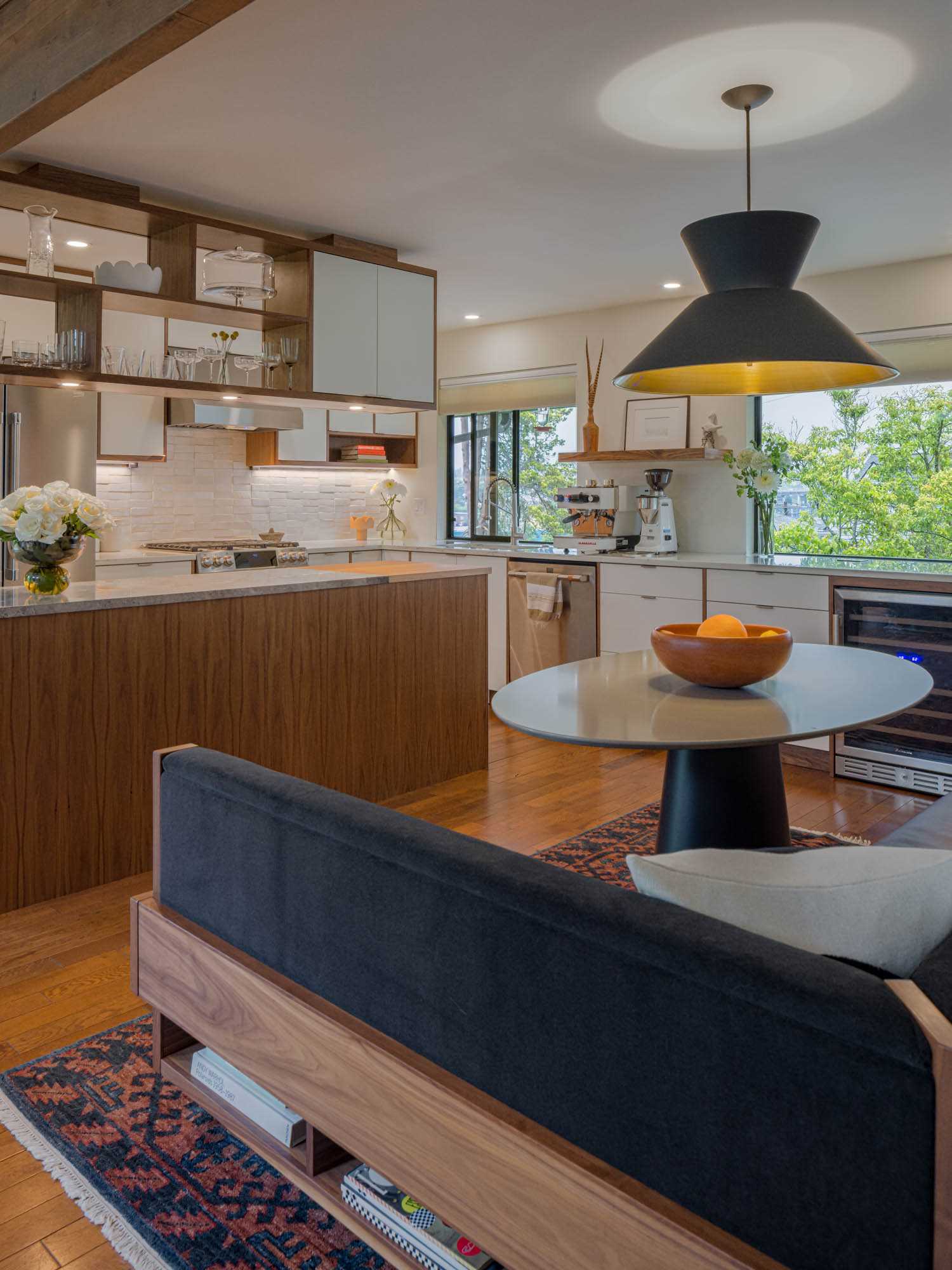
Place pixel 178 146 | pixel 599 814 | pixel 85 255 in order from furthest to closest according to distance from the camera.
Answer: pixel 85 255
pixel 599 814
pixel 178 146

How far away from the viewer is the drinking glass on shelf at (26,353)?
359 cm

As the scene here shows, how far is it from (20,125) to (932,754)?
4.11 meters

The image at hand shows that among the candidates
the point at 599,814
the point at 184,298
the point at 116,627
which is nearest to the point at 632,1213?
the point at 116,627

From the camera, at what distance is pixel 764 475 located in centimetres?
525

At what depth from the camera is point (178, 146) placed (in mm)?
3471

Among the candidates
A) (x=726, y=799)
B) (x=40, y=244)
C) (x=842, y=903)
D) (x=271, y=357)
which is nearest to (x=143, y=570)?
(x=271, y=357)

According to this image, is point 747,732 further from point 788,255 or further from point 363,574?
point 363,574

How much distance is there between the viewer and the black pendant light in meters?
2.27

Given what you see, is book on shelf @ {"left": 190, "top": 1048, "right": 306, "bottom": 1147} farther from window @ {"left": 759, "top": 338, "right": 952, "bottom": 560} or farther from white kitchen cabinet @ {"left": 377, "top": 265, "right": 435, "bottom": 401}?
window @ {"left": 759, "top": 338, "right": 952, "bottom": 560}

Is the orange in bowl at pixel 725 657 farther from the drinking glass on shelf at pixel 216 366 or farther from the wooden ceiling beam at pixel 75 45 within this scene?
the drinking glass on shelf at pixel 216 366

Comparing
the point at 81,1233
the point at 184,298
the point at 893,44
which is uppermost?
the point at 893,44

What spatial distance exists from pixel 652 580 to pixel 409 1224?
4.09 meters

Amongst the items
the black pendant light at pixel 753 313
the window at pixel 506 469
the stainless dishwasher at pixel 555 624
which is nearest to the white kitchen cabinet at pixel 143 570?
the stainless dishwasher at pixel 555 624

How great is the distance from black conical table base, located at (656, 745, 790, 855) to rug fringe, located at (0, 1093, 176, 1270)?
1537 millimetres
